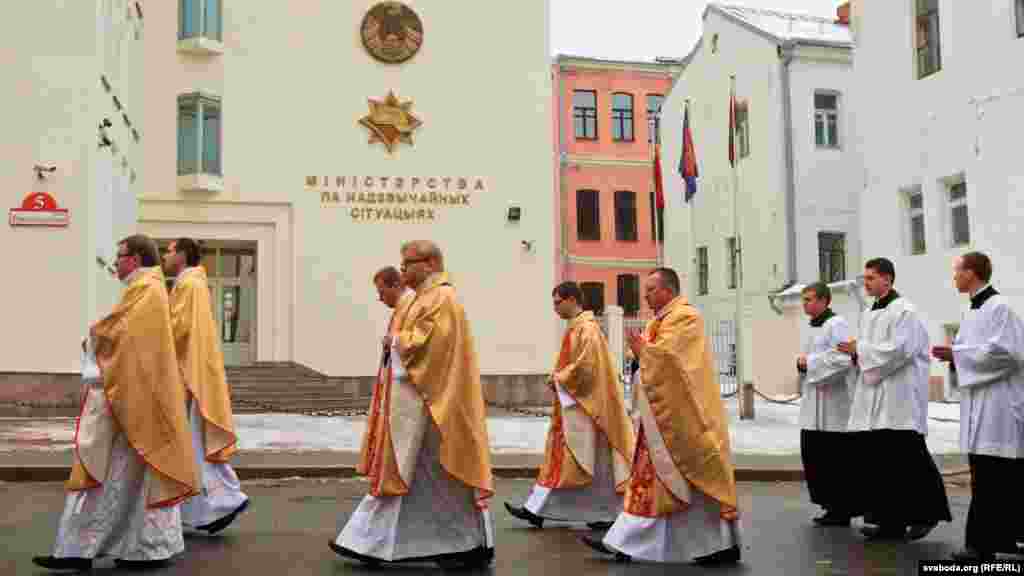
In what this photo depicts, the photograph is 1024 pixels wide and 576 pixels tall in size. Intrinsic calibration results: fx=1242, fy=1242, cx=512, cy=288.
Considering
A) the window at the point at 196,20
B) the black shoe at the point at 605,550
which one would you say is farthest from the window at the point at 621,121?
the black shoe at the point at 605,550

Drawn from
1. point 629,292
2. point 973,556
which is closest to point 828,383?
point 973,556

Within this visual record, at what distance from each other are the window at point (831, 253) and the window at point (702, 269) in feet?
20.9

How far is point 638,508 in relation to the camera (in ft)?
27.1

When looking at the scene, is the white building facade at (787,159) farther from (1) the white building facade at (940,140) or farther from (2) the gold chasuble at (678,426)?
(2) the gold chasuble at (678,426)

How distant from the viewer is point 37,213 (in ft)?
67.6

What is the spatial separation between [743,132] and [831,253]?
505 cm

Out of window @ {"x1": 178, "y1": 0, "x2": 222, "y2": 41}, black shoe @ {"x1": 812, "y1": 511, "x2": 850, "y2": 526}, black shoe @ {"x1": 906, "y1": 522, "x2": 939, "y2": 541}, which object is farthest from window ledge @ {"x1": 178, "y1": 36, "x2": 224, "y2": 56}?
black shoe @ {"x1": 906, "y1": 522, "x2": 939, "y2": 541}

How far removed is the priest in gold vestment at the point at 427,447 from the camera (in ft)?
25.9

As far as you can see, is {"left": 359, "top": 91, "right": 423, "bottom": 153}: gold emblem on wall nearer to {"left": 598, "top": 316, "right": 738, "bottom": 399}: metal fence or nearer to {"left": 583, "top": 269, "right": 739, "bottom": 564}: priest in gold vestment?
{"left": 598, "top": 316, "right": 738, "bottom": 399}: metal fence

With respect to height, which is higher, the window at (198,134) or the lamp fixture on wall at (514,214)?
the window at (198,134)

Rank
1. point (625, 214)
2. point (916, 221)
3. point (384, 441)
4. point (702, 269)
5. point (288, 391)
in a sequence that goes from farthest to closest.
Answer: point (625, 214), point (702, 269), point (916, 221), point (288, 391), point (384, 441)

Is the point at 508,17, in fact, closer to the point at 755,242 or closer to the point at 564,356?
the point at 755,242

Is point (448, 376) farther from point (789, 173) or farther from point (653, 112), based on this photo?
point (653, 112)

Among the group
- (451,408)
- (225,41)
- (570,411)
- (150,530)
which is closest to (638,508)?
(451,408)
